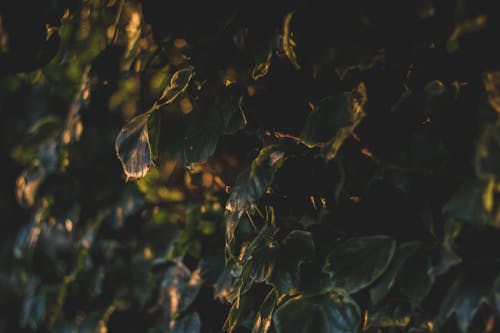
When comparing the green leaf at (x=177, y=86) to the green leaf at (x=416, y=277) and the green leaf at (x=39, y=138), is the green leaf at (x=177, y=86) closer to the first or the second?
the green leaf at (x=416, y=277)

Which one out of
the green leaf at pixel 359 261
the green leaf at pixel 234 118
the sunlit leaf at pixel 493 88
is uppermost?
the sunlit leaf at pixel 493 88

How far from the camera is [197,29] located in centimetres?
114

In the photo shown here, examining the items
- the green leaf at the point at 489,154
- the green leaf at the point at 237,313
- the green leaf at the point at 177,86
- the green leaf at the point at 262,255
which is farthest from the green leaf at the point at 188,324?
the green leaf at the point at 489,154

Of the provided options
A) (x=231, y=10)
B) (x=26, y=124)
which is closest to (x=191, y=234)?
(x=231, y=10)

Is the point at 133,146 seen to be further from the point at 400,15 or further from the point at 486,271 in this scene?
the point at 486,271

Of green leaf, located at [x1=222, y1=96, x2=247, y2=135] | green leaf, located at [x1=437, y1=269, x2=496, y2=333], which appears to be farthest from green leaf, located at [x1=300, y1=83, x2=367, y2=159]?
green leaf, located at [x1=437, y1=269, x2=496, y2=333]

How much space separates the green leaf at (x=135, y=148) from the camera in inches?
41.1

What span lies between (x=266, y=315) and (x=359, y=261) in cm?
21

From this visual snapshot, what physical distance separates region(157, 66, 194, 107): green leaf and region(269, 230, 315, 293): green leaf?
13.5 inches

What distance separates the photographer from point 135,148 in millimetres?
1068

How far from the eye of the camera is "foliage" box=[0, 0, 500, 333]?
905mm

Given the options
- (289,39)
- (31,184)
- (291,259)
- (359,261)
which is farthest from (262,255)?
(31,184)

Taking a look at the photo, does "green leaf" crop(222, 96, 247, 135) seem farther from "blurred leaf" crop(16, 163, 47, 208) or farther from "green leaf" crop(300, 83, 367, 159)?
"blurred leaf" crop(16, 163, 47, 208)

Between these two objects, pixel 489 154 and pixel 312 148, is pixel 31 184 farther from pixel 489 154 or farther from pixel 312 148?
pixel 489 154
